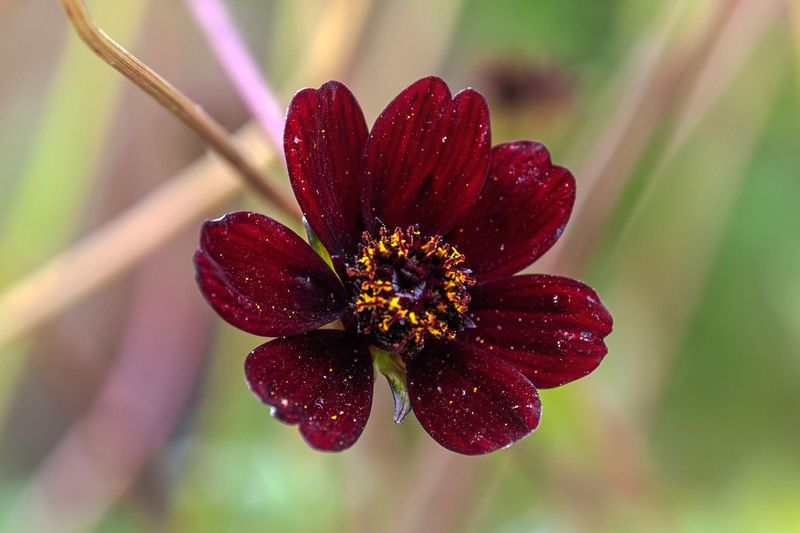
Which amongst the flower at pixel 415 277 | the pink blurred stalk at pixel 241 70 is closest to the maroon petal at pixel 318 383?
the flower at pixel 415 277

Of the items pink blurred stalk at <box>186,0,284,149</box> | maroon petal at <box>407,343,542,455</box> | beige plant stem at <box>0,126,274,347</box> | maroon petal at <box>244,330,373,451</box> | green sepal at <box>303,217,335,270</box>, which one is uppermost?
pink blurred stalk at <box>186,0,284,149</box>

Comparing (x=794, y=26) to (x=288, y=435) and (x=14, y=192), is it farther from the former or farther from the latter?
(x=14, y=192)

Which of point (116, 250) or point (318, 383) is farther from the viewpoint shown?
point (116, 250)

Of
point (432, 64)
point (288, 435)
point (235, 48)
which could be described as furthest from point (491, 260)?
point (432, 64)

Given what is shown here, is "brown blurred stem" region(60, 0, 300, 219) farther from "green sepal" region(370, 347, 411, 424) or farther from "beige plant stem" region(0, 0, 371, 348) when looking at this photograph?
"beige plant stem" region(0, 0, 371, 348)

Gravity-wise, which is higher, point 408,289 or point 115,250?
point 408,289

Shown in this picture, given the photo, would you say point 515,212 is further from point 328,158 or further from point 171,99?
point 171,99

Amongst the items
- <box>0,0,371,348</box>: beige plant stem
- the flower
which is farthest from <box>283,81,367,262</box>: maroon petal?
<box>0,0,371,348</box>: beige plant stem

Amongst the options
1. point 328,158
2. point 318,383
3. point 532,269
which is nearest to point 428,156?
point 328,158
